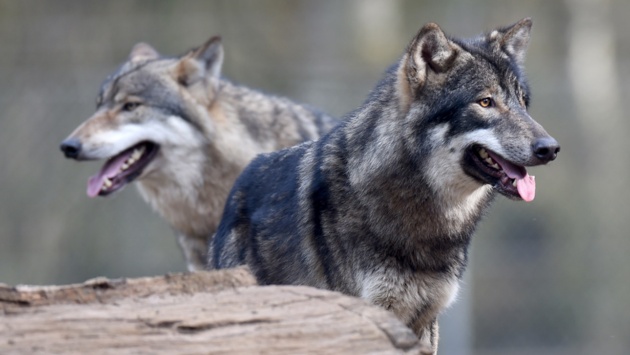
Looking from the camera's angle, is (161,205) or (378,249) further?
(161,205)

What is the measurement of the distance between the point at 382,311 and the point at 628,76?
9.52 m

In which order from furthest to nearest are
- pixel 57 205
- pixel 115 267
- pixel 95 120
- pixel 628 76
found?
pixel 628 76 → pixel 57 205 → pixel 115 267 → pixel 95 120

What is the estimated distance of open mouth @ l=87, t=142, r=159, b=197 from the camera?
7.52m

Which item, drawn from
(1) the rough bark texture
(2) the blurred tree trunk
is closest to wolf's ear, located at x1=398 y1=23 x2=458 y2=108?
(1) the rough bark texture

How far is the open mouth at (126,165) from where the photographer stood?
752 centimetres

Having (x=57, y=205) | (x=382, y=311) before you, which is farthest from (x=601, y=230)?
(x=382, y=311)

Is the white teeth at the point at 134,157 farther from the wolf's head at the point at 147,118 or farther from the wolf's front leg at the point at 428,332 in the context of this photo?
the wolf's front leg at the point at 428,332

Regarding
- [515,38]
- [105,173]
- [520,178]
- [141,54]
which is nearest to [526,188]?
[520,178]

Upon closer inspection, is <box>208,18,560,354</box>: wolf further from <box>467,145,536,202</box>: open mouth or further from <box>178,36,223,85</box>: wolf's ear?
<box>178,36,223,85</box>: wolf's ear

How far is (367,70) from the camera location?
1156 centimetres

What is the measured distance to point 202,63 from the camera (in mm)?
7680

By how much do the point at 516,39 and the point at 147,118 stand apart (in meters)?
3.09

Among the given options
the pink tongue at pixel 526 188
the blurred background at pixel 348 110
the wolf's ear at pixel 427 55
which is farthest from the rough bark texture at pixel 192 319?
the blurred background at pixel 348 110

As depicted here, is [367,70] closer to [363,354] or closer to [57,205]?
[57,205]
